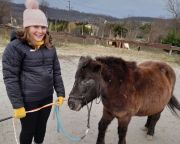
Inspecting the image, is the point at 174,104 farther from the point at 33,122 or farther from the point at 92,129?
the point at 33,122

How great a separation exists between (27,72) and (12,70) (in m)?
0.17

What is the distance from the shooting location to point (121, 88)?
426cm

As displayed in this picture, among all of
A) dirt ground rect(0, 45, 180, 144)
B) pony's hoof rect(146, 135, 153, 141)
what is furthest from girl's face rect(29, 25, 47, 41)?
pony's hoof rect(146, 135, 153, 141)

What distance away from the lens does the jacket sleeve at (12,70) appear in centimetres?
328

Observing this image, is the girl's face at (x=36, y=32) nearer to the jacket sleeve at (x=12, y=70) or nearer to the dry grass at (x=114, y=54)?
the jacket sleeve at (x=12, y=70)

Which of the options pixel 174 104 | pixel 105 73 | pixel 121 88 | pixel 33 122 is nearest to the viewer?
pixel 33 122

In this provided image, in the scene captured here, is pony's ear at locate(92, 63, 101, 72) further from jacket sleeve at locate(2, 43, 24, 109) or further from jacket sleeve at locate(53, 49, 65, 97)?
jacket sleeve at locate(2, 43, 24, 109)

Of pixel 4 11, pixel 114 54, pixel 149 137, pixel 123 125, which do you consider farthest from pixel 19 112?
pixel 4 11

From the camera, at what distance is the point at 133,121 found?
6.14 metres

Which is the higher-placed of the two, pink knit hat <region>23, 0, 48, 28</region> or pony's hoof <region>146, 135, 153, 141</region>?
pink knit hat <region>23, 0, 48, 28</region>

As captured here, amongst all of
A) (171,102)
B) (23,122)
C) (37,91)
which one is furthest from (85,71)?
(171,102)

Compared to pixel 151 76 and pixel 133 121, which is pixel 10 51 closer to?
pixel 151 76

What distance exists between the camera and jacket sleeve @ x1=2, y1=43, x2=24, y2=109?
129 inches

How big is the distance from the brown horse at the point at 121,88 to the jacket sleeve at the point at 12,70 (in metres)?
0.73
